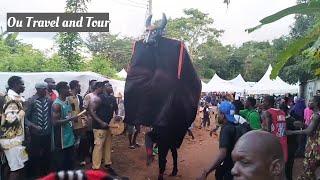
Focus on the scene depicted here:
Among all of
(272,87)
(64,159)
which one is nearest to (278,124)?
(64,159)

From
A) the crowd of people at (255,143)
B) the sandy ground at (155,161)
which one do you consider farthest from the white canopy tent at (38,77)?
the crowd of people at (255,143)

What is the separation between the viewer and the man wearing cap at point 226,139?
5488mm

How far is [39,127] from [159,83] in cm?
193

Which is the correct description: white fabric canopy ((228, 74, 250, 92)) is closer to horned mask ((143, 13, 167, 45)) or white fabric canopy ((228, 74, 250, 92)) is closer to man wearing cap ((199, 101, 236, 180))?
horned mask ((143, 13, 167, 45))

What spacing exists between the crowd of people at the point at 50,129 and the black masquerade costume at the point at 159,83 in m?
1.11

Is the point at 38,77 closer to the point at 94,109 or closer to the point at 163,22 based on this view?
the point at 94,109

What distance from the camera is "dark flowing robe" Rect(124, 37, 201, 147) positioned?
6.54m

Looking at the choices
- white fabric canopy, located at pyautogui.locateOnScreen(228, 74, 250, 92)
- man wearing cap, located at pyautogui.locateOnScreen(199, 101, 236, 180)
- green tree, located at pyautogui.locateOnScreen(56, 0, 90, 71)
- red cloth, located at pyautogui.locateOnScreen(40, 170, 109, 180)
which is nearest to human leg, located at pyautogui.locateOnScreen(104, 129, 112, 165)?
man wearing cap, located at pyautogui.locateOnScreen(199, 101, 236, 180)

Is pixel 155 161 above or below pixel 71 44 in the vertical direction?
below

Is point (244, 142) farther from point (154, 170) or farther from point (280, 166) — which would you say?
point (154, 170)

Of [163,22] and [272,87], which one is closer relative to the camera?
[163,22]

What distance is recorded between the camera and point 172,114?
6.74 meters

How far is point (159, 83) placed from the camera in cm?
656

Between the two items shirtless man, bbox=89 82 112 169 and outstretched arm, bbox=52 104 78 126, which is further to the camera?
shirtless man, bbox=89 82 112 169
